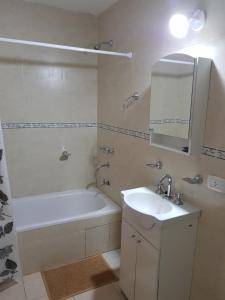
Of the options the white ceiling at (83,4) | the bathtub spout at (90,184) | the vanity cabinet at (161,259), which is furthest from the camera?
the bathtub spout at (90,184)

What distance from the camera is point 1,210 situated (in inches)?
75.7

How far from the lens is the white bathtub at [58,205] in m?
2.69

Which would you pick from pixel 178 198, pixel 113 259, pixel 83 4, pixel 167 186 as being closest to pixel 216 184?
pixel 178 198

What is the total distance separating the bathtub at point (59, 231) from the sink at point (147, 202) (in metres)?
0.72

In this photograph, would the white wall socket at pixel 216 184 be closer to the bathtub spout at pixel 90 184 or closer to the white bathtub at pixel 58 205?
the white bathtub at pixel 58 205

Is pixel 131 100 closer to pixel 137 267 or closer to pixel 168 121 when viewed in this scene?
pixel 168 121

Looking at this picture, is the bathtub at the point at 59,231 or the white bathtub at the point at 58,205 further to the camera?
the white bathtub at the point at 58,205

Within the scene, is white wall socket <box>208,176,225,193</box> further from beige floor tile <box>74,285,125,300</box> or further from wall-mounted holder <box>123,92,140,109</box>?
beige floor tile <box>74,285,125,300</box>

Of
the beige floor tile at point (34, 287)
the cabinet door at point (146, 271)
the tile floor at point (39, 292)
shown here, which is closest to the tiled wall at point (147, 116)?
the cabinet door at point (146, 271)

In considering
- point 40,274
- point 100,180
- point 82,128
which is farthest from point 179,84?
point 40,274

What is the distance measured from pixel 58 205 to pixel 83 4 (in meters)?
2.37

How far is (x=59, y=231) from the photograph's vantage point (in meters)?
2.20

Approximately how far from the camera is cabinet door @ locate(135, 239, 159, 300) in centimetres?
146

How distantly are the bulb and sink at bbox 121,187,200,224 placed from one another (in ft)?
3.91
